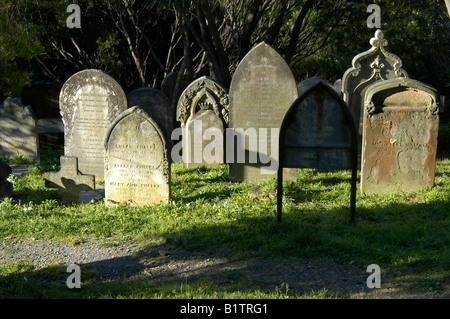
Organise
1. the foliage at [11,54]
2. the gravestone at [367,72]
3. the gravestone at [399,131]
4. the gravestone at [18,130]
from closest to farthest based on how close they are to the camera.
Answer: the gravestone at [399,131], the gravestone at [367,72], the gravestone at [18,130], the foliage at [11,54]

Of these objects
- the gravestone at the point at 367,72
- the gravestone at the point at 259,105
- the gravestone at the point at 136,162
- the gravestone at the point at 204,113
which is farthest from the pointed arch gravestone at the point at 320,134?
the gravestone at the point at 367,72

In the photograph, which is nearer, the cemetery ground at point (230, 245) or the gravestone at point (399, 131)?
the cemetery ground at point (230, 245)

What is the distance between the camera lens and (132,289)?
5062 millimetres

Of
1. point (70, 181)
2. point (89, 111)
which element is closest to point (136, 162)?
point (70, 181)

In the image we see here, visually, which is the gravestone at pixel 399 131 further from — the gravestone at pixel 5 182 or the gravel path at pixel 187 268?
the gravestone at pixel 5 182

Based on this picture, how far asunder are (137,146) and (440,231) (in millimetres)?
4145

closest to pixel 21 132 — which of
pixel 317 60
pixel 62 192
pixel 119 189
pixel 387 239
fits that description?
pixel 62 192

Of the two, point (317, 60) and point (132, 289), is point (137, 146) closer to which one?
point (132, 289)

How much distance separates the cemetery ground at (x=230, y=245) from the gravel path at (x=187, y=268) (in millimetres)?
12

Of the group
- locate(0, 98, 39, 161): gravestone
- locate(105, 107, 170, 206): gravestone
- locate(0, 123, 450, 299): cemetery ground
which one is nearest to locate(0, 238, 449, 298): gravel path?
locate(0, 123, 450, 299): cemetery ground

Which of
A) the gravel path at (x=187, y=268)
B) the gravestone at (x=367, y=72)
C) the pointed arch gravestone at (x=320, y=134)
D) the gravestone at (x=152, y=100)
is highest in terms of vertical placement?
the gravestone at (x=367, y=72)

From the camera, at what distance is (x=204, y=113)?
9.67 meters

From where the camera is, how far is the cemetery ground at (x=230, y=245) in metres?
5.16

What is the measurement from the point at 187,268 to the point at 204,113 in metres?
4.41
